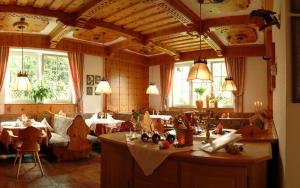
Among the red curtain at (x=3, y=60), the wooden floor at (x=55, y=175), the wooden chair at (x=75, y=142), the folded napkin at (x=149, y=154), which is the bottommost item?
the wooden floor at (x=55, y=175)

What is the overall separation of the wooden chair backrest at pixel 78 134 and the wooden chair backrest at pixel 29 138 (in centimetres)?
107

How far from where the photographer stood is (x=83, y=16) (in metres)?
5.79

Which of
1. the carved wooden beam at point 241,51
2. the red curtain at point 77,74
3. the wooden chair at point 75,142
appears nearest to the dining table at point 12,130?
the wooden chair at point 75,142

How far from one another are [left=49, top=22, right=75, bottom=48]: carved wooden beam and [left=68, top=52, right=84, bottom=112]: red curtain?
32.0 inches

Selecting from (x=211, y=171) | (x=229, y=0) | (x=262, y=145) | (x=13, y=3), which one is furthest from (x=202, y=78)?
(x=13, y=3)

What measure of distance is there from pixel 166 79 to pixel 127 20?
4.92m

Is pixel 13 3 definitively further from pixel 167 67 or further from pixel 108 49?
pixel 167 67

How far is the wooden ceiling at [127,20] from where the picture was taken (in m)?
5.35

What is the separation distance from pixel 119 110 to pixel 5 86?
12.7 feet

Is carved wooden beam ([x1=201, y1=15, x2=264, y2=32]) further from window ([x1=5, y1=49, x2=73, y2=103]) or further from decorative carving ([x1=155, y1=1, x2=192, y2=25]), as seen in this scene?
window ([x1=5, y1=49, x2=73, y2=103])

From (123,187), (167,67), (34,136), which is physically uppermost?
(167,67)

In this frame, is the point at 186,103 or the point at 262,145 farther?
the point at 186,103

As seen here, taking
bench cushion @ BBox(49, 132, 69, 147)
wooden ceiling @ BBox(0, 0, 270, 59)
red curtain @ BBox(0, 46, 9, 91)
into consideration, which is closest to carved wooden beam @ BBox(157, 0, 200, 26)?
wooden ceiling @ BBox(0, 0, 270, 59)

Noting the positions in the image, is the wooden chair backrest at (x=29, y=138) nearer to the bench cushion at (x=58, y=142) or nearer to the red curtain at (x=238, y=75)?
the bench cushion at (x=58, y=142)
